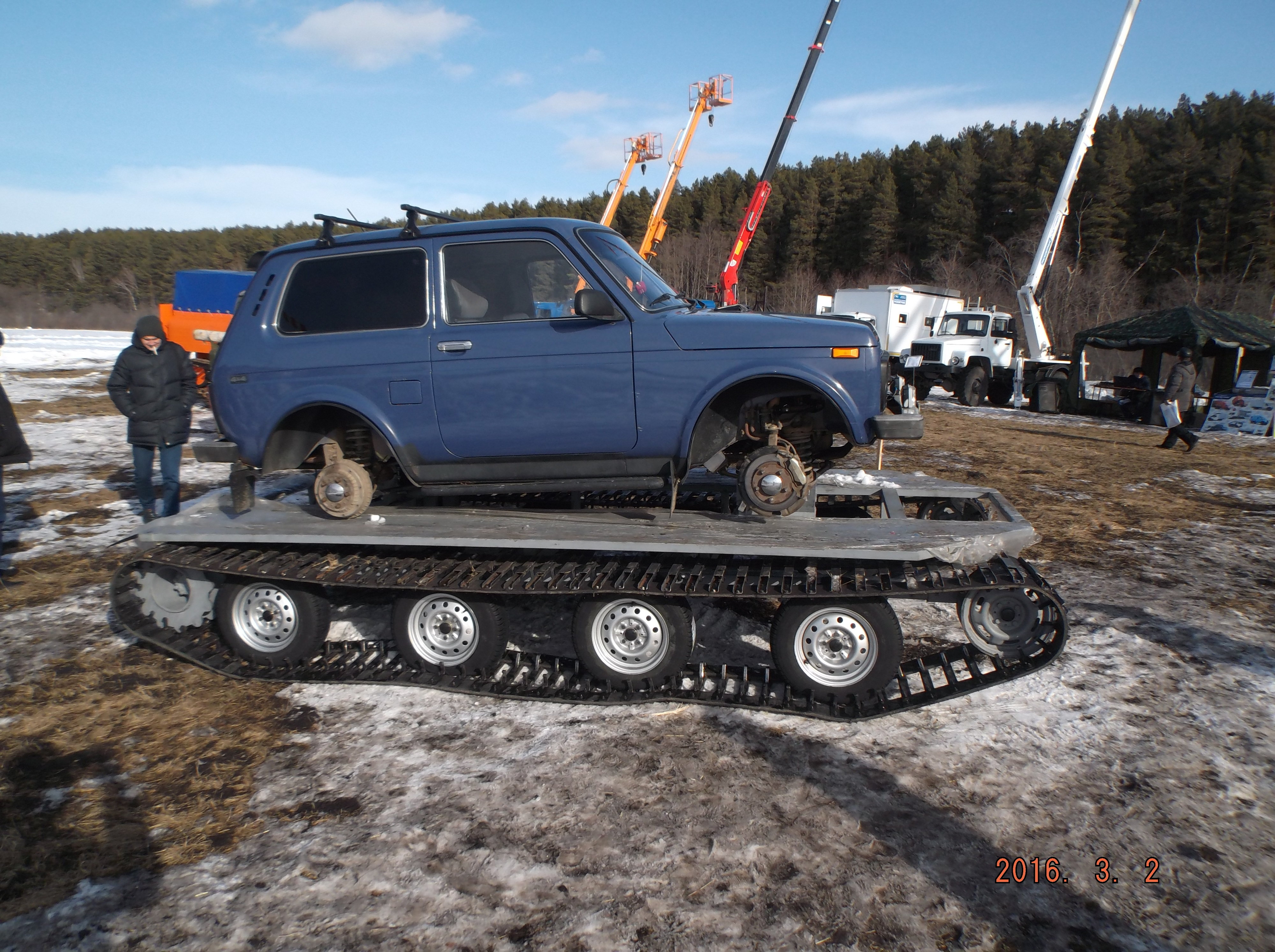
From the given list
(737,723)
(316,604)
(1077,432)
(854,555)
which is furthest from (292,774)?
(1077,432)

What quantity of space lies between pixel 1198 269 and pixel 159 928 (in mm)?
59475

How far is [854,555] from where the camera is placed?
3.83 meters

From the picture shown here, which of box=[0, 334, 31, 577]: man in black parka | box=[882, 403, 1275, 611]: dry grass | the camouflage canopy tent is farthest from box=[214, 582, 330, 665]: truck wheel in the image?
the camouflage canopy tent

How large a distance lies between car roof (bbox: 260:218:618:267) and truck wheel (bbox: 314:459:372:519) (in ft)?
4.44

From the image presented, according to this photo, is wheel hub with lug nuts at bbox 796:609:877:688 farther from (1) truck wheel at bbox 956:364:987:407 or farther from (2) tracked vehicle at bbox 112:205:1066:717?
(1) truck wheel at bbox 956:364:987:407

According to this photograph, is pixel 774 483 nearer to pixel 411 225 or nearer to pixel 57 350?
pixel 411 225

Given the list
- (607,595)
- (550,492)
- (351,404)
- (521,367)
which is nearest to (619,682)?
(607,595)

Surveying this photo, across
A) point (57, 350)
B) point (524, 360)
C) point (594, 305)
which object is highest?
point (594, 305)

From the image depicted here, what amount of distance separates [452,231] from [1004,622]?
3911mm

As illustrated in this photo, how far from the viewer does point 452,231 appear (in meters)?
4.54

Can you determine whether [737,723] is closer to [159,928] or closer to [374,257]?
[159,928]

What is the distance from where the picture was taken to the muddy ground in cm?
266

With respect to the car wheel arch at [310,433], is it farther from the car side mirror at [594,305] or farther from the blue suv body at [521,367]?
the car side mirror at [594,305]
